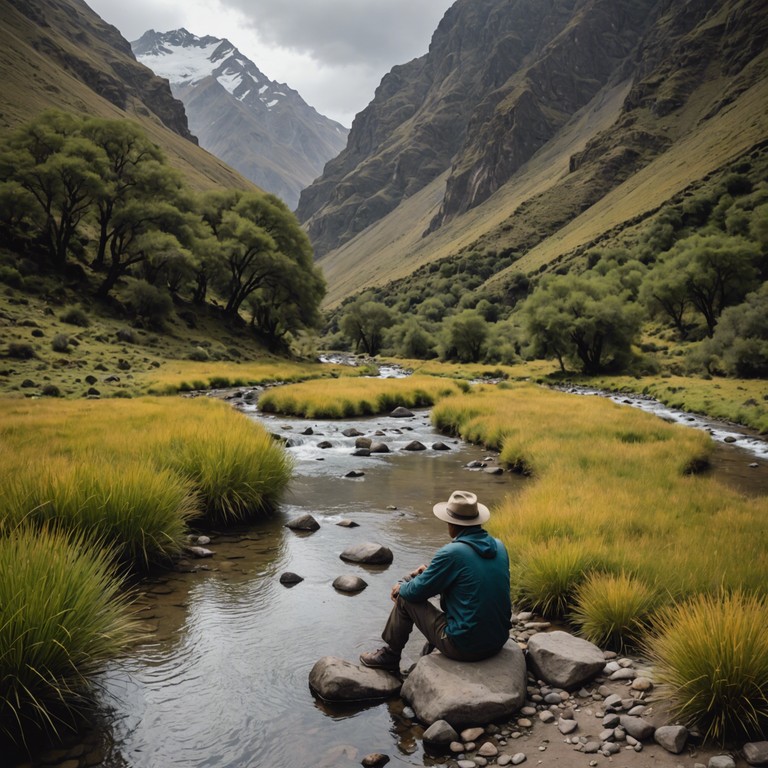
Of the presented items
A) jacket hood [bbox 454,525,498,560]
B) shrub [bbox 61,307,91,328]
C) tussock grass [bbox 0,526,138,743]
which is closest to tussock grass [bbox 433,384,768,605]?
jacket hood [bbox 454,525,498,560]

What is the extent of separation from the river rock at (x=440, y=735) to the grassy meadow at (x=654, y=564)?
6.42 feet

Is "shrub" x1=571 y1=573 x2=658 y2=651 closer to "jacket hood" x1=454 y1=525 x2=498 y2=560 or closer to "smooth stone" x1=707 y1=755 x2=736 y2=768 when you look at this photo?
"jacket hood" x1=454 y1=525 x2=498 y2=560

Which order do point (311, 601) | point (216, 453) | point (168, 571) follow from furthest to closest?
point (216, 453), point (168, 571), point (311, 601)

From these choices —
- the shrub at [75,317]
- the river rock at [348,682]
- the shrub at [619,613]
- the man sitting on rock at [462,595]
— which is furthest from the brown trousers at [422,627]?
the shrub at [75,317]

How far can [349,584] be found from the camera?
794cm

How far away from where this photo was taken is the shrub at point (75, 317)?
40250mm

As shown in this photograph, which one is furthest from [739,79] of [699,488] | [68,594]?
[68,594]

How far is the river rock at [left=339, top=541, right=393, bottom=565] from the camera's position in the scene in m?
8.99

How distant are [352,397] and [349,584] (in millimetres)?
21945

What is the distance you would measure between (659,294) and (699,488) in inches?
2329

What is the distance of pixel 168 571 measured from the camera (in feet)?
26.7

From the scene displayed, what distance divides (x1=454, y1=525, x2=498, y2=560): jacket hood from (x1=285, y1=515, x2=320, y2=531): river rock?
18.9ft

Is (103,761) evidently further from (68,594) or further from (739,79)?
(739,79)

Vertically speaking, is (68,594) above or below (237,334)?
above
